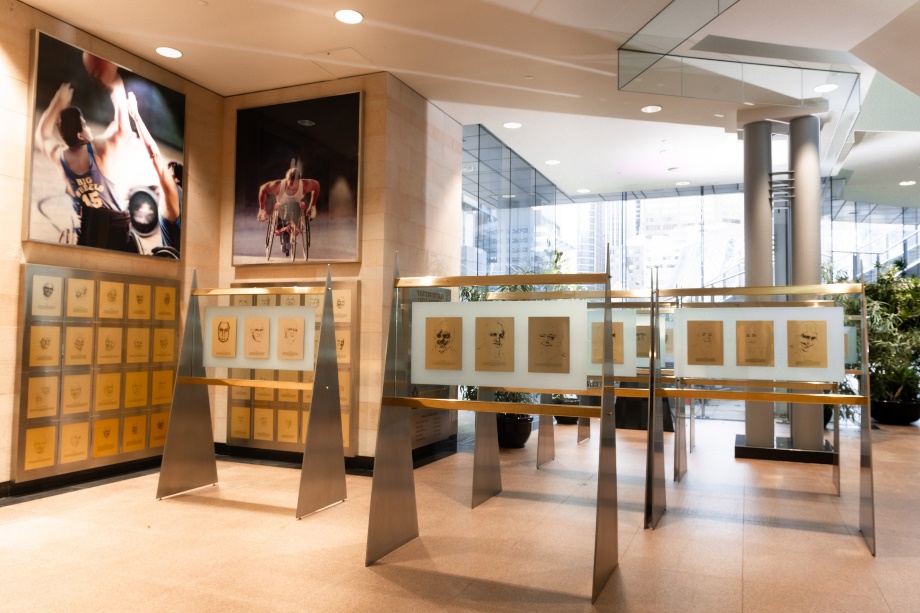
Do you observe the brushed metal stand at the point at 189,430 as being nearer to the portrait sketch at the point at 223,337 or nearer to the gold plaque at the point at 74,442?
the portrait sketch at the point at 223,337

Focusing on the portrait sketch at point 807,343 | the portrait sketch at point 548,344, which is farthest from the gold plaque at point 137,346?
the portrait sketch at point 807,343

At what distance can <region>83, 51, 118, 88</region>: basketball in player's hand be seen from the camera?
5555mm

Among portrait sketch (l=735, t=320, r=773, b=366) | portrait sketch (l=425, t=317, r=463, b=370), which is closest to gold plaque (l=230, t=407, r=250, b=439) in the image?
portrait sketch (l=425, t=317, r=463, b=370)

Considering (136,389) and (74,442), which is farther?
(136,389)

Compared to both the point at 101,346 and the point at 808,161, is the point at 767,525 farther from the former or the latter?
the point at 101,346

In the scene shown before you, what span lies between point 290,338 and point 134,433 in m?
2.29

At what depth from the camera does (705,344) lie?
468cm

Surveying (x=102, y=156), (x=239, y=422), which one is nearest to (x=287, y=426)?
(x=239, y=422)

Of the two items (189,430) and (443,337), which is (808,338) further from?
(189,430)

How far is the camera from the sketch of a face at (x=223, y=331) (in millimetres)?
5207

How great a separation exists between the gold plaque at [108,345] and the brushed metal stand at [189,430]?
101 centimetres

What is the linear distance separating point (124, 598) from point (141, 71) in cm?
499

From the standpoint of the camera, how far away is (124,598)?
10.2ft

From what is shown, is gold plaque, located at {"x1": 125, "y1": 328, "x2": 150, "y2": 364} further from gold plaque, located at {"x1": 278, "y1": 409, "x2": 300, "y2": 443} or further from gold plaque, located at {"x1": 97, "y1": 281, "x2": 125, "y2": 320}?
gold plaque, located at {"x1": 278, "y1": 409, "x2": 300, "y2": 443}
